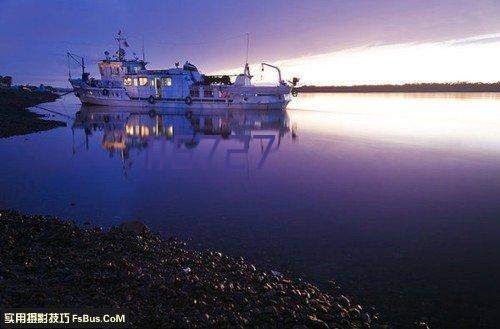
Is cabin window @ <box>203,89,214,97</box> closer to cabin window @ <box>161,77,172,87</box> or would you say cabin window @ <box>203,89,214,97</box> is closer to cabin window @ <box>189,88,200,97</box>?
cabin window @ <box>189,88,200,97</box>

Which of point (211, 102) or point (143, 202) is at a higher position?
point (211, 102)

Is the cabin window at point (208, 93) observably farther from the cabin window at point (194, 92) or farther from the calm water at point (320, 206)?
the calm water at point (320, 206)

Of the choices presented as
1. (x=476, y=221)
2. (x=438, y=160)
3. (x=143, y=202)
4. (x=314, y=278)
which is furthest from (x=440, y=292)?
(x=438, y=160)

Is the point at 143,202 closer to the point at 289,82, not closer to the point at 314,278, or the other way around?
the point at 314,278

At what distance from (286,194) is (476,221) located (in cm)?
613

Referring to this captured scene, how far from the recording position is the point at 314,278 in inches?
290

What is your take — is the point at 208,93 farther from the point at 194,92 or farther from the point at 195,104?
the point at 195,104

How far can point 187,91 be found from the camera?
62.6m

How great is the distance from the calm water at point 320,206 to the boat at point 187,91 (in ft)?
126

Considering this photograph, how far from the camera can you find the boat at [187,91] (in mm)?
61938

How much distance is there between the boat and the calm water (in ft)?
126

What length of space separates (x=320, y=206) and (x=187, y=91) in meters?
53.9

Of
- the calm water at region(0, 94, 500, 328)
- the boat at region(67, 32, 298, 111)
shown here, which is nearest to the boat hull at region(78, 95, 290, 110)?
the boat at region(67, 32, 298, 111)

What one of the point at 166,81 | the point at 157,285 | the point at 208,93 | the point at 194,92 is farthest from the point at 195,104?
the point at 157,285
